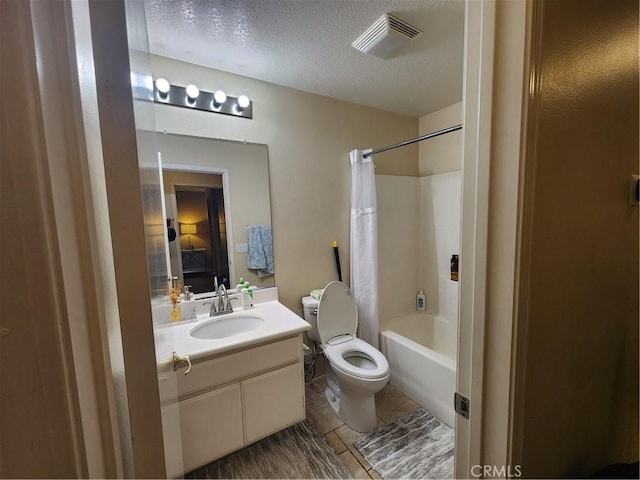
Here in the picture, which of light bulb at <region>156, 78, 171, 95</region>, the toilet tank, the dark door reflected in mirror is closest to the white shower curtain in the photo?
the toilet tank

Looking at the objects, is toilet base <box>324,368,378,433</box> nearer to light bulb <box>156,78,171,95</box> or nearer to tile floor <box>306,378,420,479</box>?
tile floor <box>306,378,420,479</box>

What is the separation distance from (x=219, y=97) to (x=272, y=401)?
6.17ft

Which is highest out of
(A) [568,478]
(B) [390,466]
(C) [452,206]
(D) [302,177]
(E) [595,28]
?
(E) [595,28]

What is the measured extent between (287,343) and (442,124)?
2.31 m

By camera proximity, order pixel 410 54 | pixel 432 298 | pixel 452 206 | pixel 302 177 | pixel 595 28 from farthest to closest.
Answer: pixel 432 298
pixel 452 206
pixel 302 177
pixel 410 54
pixel 595 28

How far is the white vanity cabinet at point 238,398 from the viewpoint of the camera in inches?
53.9

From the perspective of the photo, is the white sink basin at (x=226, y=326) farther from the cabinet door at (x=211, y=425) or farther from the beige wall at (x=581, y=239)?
the beige wall at (x=581, y=239)

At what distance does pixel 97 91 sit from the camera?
346mm

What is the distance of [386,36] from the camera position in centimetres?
144

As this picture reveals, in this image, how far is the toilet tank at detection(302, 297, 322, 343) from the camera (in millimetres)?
2100

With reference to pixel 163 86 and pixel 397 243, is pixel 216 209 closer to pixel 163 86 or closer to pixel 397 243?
pixel 163 86

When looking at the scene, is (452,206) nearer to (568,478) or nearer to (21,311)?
(568,478)

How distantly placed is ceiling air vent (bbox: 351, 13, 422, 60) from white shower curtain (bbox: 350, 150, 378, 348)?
2.58 feet

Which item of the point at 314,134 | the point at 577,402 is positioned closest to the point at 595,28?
the point at 577,402
